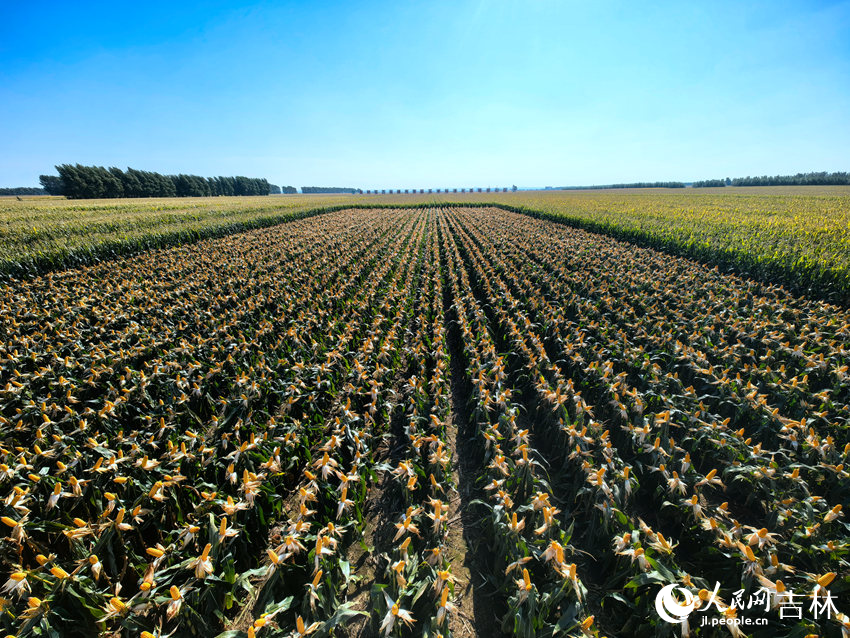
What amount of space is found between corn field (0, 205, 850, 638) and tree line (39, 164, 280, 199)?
255 feet

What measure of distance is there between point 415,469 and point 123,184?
9973 centimetres

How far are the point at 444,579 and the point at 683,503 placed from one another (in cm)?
273

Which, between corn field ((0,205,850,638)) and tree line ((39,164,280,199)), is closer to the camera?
corn field ((0,205,850,638))

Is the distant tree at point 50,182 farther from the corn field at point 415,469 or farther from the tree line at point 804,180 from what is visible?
the tree line at point 804,180

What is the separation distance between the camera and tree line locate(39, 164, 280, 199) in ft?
202

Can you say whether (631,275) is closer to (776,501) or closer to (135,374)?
(776,501)

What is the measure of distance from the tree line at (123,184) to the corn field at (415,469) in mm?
77590

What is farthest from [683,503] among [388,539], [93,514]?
[93,514]

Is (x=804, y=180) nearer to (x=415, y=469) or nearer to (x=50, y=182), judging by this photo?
(x=415, y=469)

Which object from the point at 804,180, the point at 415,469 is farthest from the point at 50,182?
the point at 804,180

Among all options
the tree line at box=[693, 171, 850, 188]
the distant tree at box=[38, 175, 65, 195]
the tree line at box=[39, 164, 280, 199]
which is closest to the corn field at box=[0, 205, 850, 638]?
the tree line at box=[39, 164, 280, 199]

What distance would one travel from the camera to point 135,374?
619 cm

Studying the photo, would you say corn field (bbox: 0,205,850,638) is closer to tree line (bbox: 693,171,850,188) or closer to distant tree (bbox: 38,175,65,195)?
distant tree (bbox: 38,175,65,195)

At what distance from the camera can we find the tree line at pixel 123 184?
6162 cm
